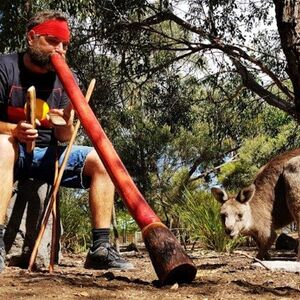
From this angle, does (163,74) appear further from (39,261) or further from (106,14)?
(39,261)

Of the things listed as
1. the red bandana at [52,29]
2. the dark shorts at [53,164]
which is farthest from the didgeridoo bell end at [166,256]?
the red bandana at [52,29]

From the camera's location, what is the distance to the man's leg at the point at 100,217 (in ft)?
14.2

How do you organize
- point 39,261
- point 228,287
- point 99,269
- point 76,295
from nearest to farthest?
1. point 76,295
2. point 228,287
3. point 99,269
4. point 39,261

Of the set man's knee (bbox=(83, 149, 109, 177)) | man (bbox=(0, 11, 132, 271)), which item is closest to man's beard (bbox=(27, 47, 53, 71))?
man (bbox=(0, 11, 132, 271))

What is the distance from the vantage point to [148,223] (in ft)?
11.0

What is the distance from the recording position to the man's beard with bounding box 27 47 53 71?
4.26 m

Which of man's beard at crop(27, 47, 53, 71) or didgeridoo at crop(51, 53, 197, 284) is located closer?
didgeridoo at crop(51, 53, 197, 284)

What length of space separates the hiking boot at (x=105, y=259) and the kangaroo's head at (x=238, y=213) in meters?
2.68

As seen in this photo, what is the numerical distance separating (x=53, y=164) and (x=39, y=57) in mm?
743

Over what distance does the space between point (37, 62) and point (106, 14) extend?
633 cm

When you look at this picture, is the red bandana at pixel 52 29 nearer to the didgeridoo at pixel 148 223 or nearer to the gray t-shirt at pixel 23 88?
the gray t-shirt at pixel 23 88

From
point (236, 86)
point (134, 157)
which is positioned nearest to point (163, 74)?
point (236, 86)

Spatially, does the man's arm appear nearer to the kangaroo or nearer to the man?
the man

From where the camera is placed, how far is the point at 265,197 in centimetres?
691
